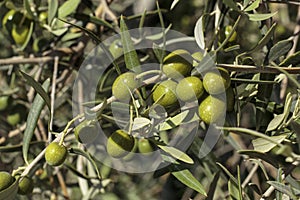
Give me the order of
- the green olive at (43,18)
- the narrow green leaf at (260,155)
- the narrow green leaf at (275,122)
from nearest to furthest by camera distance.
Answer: the narrow green leaf at (260,155) → the narrow green leaf at (275,122) → the green olive at (43,18)

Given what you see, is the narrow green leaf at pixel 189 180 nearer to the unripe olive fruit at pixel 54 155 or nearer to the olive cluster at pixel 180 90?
the olive cluster at pixel 180 90

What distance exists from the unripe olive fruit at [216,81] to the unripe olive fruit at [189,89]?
0.6 inches

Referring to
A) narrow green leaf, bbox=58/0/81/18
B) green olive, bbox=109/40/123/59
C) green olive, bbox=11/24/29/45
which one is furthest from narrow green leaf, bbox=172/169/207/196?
green olive, bbox=11/24/29/45

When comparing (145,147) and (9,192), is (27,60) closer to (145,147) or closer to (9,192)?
(145,147)

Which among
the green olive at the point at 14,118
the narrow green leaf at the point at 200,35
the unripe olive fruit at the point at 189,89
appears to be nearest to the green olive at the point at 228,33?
the narrow green leaf at the point at 200,35

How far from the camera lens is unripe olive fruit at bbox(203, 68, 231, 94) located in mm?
893

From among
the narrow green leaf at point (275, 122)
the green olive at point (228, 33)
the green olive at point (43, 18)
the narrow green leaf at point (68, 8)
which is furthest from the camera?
the green olive at point (43, 18)

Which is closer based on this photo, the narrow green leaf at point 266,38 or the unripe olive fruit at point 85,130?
the narrow green leaf at point 266,38

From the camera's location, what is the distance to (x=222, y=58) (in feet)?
3.27

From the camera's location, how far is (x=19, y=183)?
3.50 ft

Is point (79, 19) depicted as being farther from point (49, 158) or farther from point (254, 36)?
point (254, 36)

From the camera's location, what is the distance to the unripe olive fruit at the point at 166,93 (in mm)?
938

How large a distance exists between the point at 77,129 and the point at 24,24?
61cm

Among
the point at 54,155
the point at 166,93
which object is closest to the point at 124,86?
the point at 166,93
